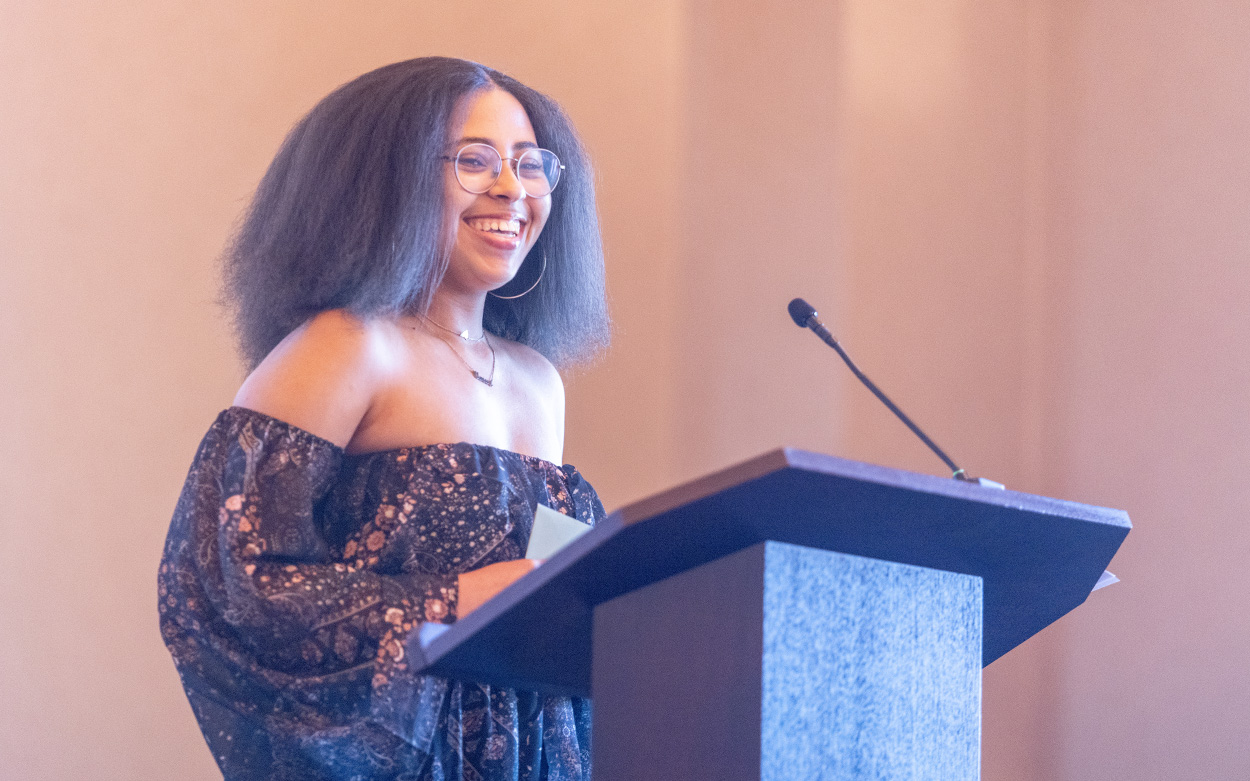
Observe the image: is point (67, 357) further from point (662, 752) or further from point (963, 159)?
point (963, 159)

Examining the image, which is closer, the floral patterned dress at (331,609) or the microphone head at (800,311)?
the floral patterned dress at (331,609)

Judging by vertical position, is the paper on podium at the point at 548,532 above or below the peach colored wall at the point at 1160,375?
below

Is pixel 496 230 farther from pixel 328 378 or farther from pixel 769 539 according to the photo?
pixel 769 539

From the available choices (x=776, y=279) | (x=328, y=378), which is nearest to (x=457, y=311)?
(x=328, y=378)

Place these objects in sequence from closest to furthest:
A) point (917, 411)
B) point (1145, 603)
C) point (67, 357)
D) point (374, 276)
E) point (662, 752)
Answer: point (662, 752) < point (374, 276) < point (67, 357) < point (1145, 603) < point (917, 411)

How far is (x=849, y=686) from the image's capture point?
3.21ft

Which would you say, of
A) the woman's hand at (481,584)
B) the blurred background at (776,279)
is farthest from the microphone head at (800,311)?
the blurred background at (776,279)

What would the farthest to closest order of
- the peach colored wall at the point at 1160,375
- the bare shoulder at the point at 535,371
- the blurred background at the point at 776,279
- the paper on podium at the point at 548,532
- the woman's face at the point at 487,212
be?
the peach colored wall at the point at 1160,375
the blurred background at the point at 776,279
the bare shoulder at the point at 535,371
the woman's face at the point at 487,212
the paper on podium at the point at 548,532

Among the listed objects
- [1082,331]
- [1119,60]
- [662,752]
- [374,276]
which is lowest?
[662,752]

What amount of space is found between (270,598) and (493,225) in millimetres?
716

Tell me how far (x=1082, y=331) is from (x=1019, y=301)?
7.6 inches

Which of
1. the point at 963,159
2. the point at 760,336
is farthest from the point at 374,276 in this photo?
the point at 963,159

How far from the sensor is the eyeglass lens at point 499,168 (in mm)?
1860

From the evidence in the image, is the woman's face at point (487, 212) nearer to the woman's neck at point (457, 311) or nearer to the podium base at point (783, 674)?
the woman's neck at point (457, 311)
